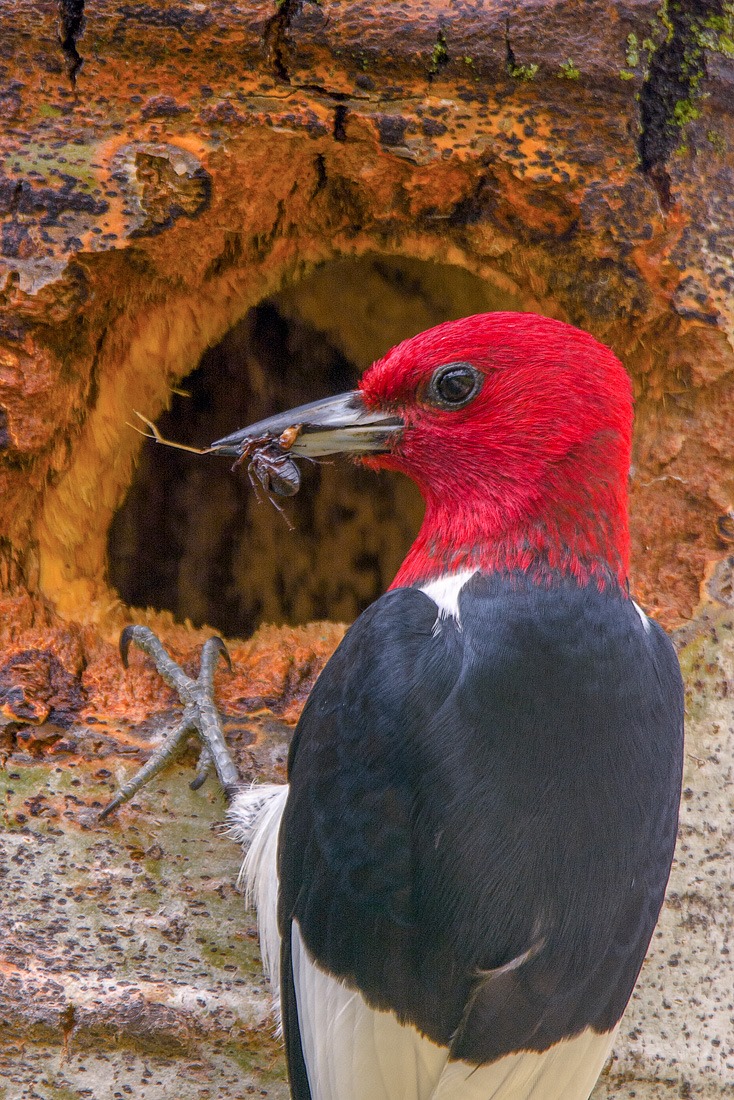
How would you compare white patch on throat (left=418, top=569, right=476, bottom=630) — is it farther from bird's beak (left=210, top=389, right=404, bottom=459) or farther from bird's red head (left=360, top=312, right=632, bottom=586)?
bird's beak (left=210, top=389, right=404, bottom=459)

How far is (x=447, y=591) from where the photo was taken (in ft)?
5.79

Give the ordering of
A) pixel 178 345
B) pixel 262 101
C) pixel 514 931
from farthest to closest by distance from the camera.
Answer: pixel 178 345
pixel 262 101
pixel 514 931

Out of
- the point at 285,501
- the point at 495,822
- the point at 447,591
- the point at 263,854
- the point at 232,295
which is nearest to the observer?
the point at 495,822

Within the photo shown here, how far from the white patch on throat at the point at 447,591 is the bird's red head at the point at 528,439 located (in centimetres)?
2

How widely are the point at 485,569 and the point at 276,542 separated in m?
1.24

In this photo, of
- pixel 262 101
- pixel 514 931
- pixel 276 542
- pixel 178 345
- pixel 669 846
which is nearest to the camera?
pixel 514 931

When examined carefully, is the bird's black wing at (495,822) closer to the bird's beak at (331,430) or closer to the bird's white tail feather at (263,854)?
the bird's white tail feather at (263,854)

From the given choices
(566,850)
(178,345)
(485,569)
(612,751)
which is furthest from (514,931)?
(178,345)

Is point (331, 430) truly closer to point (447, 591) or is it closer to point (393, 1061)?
point (447, 591)

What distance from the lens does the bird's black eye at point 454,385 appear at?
70.7 inches

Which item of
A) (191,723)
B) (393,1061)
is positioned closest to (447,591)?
(191,723)

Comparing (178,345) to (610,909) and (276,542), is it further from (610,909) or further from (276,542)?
(610,909)

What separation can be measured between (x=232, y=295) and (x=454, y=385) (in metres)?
0.63

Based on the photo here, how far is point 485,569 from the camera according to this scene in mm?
1758
